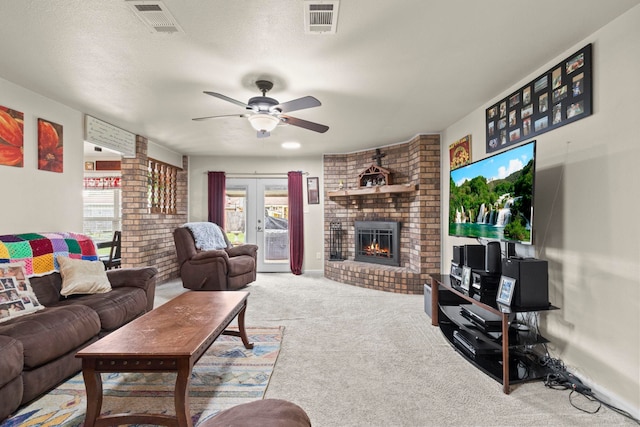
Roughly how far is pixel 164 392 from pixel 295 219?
403 cm

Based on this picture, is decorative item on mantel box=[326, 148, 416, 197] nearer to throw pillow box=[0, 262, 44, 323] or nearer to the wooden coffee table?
the wooden coffee table

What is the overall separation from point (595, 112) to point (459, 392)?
6.46 feet

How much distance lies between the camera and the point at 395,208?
4949 mm

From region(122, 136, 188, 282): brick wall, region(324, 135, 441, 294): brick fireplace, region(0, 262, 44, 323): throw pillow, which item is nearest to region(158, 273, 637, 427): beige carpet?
region(324, 135, 441, 294): brick fireplace

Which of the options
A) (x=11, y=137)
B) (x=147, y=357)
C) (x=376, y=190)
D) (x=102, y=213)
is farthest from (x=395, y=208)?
(x=102, y=213)

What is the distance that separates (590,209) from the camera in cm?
199

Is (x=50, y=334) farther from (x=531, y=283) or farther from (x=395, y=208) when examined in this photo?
(x=395, y=208)

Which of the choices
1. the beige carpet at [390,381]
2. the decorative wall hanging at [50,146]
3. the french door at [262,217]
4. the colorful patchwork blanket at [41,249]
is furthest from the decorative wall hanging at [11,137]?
the french door at [262,217]

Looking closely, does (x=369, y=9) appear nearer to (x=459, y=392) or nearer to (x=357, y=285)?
(x=459, y=392)

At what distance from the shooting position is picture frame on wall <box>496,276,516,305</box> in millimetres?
2051

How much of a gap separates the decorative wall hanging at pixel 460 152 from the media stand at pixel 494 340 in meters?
1.49

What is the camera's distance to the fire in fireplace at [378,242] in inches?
190

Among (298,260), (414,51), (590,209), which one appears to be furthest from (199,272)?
(590,209)

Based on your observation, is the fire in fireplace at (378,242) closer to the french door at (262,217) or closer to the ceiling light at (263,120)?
the french door at (262,217)
